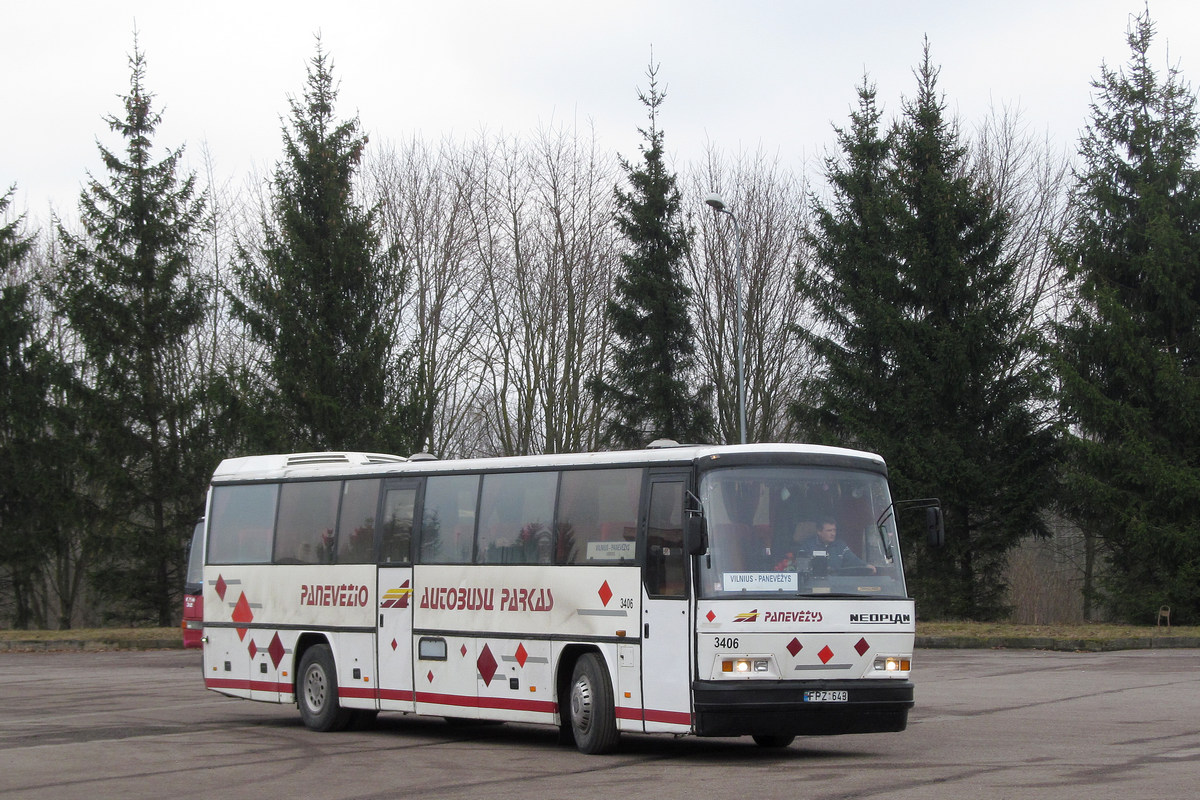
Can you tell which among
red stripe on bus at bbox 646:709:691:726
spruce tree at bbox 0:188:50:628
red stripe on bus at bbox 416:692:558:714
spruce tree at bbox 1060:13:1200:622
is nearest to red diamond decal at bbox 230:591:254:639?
red stripe on bus at bbox 416:692:558:714

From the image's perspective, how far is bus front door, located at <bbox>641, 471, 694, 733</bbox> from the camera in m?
11.8

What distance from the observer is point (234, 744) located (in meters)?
13.9

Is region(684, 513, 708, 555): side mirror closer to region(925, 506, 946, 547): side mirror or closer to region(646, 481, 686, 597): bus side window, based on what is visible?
region(646, 481, 686, 597): bus side window

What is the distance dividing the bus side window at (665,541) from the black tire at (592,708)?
0.93 meters

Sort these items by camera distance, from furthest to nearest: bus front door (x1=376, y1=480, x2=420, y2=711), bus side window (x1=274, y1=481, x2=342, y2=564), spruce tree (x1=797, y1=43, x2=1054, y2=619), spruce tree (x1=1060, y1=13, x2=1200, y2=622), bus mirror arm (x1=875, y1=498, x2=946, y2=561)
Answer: spruce tree (x1=797, y1=43, x2=1054, y2=619)
spruce tree (x1=1060, y1=13, x2=1200, y2=622)
bus side window (x1=274, y1=481, x2=342, y2=564)
bus front door (x1=376, y1=480, x2=420, y2=711)
bus mirror arm (x1=875, y1=498, x2=946, y2=561)

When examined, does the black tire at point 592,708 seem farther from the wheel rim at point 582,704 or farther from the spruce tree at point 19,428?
the spruce tree at point 19,428

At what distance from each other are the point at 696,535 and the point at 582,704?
7.11 ft

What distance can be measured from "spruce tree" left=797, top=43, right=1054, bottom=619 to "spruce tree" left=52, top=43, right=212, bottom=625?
1792 cm

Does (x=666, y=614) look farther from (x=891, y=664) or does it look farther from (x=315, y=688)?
(x=315, y=688)

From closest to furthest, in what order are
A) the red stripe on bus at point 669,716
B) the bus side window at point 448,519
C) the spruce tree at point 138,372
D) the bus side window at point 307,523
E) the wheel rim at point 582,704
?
the red stripe on bus at point 669,716 → the wheel rim at point 582,704 → the bus side window at point 448,519 → the bus side window at point 307,523 → the spruce tree at point 138,372

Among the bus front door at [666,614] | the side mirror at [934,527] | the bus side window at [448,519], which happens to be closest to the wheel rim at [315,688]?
the bus side window at [448,519]

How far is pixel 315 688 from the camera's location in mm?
15789

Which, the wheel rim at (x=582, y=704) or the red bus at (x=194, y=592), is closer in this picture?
the wheel rim at (x=582, y=704)

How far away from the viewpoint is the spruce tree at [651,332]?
4559cm
